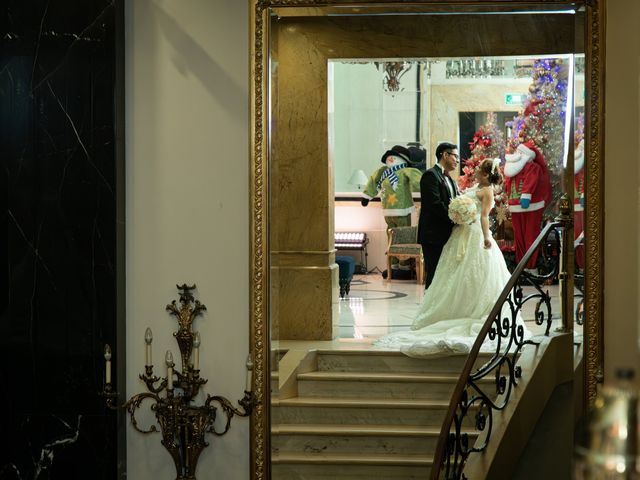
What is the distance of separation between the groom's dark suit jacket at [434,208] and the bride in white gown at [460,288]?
2.3 inches

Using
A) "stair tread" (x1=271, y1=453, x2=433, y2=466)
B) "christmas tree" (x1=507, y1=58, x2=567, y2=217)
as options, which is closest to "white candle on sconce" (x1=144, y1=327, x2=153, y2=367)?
"stair tread" (x1=271, y1=453, x2=433, y2=466)

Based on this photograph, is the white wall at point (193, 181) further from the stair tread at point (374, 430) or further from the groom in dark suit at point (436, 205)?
the groom in dark suit at point (436, 205)

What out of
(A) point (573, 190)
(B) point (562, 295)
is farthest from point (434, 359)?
(A) point (573, 190)

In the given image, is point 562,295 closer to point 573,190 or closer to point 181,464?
point 573,190

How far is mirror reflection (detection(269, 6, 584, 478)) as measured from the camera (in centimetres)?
399

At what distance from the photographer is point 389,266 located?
4.07 metres

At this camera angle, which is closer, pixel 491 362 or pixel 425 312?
pixel 425 312

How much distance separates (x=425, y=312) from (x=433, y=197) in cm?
50

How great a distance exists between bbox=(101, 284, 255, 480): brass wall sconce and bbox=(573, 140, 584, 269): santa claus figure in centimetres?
143

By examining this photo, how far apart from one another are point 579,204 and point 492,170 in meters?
0.40

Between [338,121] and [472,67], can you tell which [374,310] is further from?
[472,67]

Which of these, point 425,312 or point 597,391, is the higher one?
point 425,312

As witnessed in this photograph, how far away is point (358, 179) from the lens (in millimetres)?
4039

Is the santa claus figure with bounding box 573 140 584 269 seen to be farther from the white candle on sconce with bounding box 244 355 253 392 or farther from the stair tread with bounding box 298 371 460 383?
the white candle on sconce with bounding box 244 355 253 392
